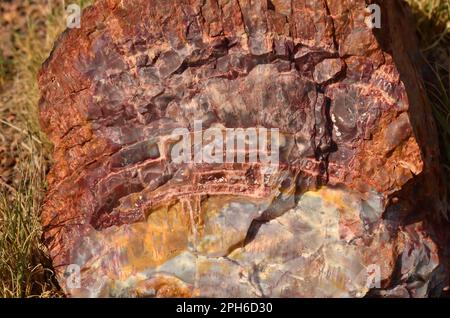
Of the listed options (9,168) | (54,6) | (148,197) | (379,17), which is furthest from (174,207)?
(54,6)

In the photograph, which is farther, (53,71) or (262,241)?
(53,71)

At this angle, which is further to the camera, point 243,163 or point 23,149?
point 23,149

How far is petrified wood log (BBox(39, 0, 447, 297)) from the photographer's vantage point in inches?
90.2

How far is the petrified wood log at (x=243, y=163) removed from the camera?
2.29m

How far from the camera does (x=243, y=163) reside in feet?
7.75

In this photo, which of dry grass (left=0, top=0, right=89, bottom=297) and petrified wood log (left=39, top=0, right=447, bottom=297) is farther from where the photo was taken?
dry grass (left=0, top=0, right=89, bottom=297)

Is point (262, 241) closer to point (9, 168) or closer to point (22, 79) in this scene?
point (9, 168)

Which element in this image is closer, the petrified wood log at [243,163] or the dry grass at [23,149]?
the petrified wood log at [243,163]
